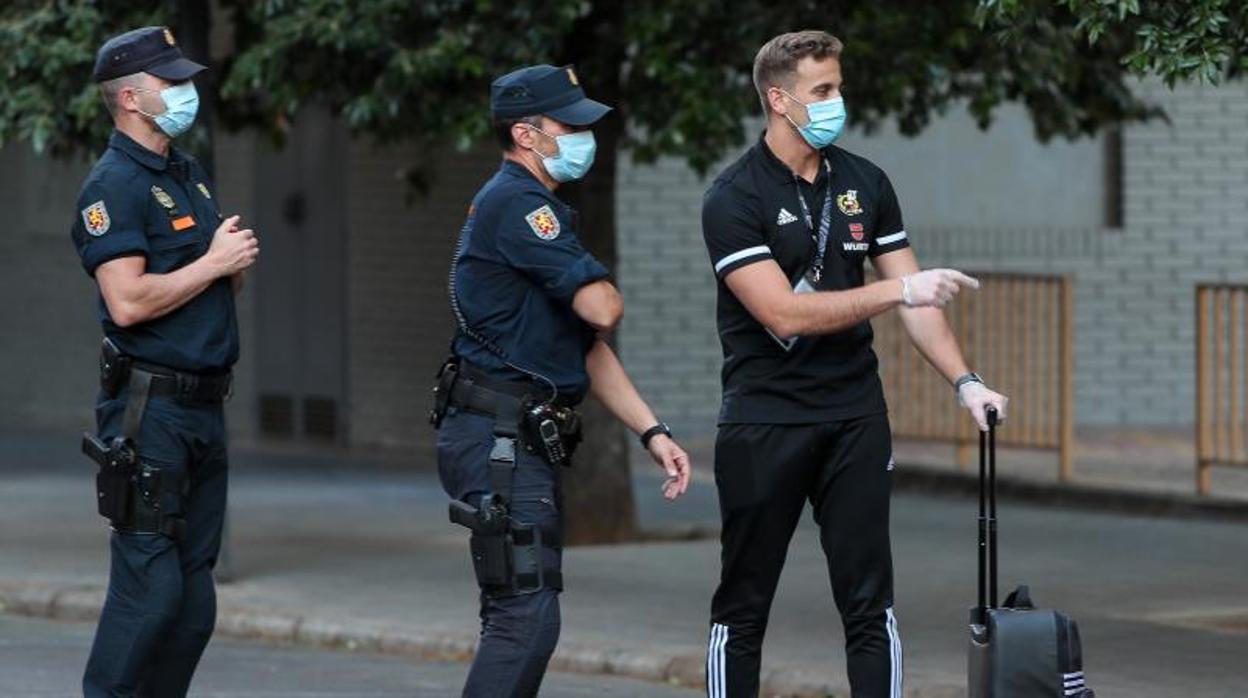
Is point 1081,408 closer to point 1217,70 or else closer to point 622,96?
point 622,96

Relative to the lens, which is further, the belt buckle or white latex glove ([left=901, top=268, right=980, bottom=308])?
the belt buckle

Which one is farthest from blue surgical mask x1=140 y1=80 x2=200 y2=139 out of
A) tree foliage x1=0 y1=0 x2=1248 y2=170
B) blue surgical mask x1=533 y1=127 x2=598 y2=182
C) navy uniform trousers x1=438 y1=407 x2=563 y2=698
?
tree foliage x1=0 y1=0 x2=1248 y2=170

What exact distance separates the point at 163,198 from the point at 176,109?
25cm

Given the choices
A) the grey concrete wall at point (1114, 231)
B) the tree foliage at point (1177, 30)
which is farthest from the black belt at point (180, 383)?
the grey concrete wall at point (1114, 231)

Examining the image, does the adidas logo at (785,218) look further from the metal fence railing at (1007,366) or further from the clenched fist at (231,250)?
the metal fence railing at (1007,366)

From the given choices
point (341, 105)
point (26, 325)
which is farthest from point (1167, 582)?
point (26, 325)

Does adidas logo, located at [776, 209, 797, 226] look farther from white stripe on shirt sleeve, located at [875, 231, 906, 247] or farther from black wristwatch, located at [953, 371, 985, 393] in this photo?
black wristwatch, located at [953, 371, 985, 393]

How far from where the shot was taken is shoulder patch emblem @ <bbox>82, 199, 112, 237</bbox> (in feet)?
23.7

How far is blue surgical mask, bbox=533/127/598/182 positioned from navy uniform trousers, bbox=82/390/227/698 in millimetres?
1174

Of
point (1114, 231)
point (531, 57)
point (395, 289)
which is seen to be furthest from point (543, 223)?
point (1114, 231)

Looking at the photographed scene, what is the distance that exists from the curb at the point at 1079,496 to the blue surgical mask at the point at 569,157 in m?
7.91

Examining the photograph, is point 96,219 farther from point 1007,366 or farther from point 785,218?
point 1007,366

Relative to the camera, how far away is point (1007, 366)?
15680 millimetres

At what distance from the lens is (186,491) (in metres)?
7.34
